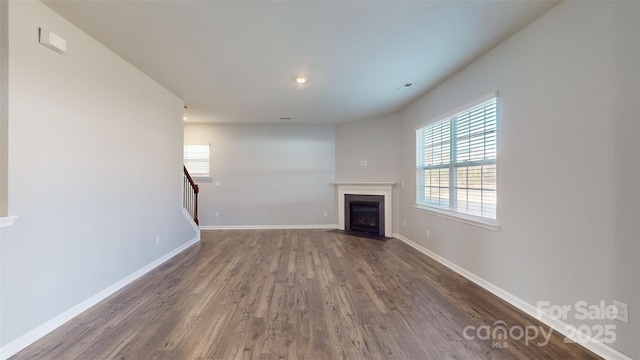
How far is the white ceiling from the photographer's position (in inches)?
79.3

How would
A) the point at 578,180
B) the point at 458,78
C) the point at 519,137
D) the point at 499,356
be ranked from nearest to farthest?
the point at 499,356, the point at 578,180, the point at 519,137, the point at 458,78

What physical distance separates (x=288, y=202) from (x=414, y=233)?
3.10 metres

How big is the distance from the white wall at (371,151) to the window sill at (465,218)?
1.39m

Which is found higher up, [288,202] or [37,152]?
[37,152]

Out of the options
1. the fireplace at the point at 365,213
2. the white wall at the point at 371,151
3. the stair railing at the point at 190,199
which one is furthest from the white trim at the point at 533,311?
the stair railing at the point at 190,199

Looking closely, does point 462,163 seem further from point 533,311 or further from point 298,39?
point 298,39

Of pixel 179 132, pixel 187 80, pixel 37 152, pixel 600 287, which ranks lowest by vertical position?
pixel 600 287

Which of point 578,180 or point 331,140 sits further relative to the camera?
point 331,140

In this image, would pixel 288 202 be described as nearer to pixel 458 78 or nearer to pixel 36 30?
pixel 458 78

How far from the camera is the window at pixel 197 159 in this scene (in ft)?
20.2

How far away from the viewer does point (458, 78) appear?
322cm

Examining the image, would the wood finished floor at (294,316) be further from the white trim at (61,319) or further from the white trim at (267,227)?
the white trim at (267,227)

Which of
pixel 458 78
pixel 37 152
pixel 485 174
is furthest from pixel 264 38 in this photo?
pixel 485 174


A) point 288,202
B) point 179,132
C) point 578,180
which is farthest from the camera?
point 288,202
